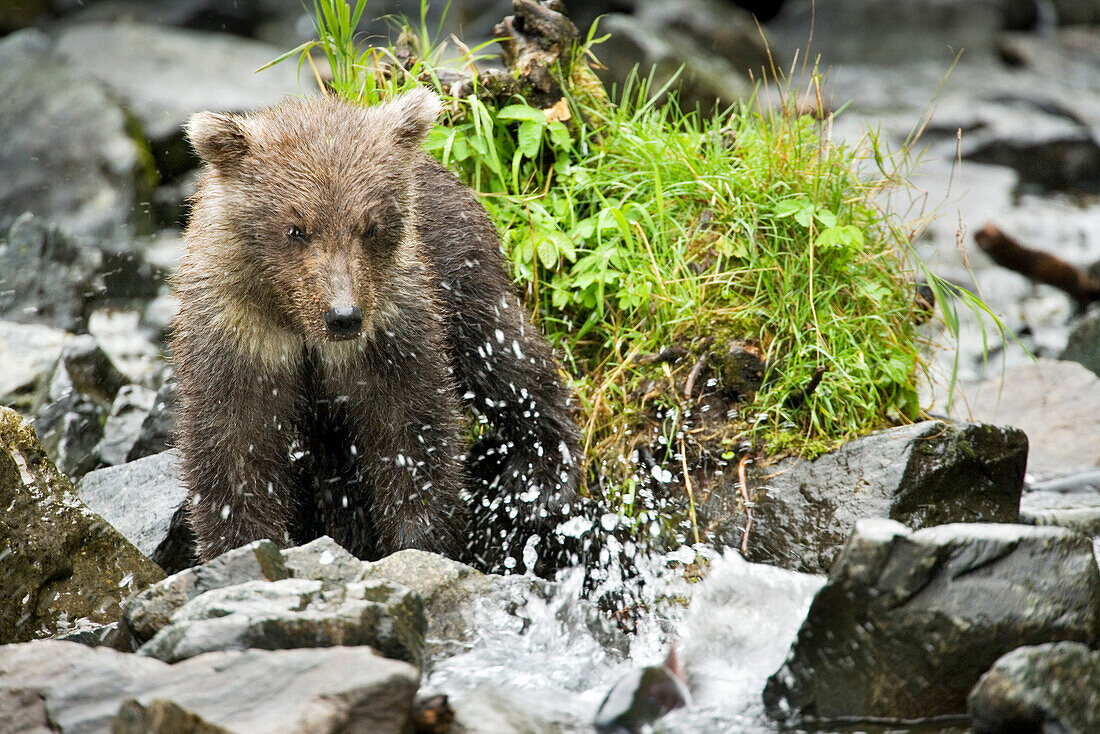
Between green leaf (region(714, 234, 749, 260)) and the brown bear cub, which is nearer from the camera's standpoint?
the brown bear cub

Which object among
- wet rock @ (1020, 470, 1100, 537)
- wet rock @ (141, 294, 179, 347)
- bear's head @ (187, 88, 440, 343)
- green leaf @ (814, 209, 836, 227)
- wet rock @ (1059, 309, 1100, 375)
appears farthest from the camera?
wet rock @ (1059, 309, 1100, 375)

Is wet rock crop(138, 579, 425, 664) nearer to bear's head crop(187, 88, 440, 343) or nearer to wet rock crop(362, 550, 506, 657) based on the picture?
wet rock crop(362, 550, 506, 657)

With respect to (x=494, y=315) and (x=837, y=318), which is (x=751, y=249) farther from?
(x=494, y=315)

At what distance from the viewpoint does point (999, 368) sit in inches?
344

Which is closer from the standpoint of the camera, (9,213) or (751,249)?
(751,249)

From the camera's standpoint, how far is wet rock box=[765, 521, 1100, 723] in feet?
10.2

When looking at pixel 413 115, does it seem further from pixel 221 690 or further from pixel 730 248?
pixel 221 690

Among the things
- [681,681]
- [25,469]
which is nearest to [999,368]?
[681,681]

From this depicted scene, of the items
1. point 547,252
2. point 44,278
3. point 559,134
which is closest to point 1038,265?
point 559,134

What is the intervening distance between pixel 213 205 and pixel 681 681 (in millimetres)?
2653

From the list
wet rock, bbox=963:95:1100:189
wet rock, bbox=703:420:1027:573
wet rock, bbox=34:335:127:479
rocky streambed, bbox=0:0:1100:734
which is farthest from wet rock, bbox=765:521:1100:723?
wet rock, bbox=963:95:1100:189

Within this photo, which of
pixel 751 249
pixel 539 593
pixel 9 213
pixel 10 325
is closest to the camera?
pixel 539 593

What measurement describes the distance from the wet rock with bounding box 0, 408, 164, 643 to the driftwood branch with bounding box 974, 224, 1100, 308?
954 cm

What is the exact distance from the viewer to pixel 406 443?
4.47 m
